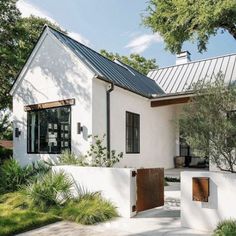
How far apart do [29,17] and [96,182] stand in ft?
67.8

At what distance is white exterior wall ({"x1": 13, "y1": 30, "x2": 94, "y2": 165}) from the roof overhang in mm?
4144

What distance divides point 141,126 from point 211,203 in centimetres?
830

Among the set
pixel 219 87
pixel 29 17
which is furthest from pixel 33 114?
pixel 29 17

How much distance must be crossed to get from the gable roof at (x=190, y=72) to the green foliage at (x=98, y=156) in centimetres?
671

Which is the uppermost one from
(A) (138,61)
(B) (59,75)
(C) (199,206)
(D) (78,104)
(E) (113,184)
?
(A) (138,61)

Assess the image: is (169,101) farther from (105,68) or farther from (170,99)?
(105,68)

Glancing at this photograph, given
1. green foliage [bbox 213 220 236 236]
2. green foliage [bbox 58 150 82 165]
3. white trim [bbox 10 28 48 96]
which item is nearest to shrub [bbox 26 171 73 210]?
green foliage [bbox 58 150 82 165]

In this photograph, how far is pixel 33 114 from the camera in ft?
44.3

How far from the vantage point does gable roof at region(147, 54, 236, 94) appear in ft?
54.9

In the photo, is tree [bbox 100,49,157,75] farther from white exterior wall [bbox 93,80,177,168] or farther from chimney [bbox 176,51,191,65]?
white exterior wall [bbox 93,80,177,168]

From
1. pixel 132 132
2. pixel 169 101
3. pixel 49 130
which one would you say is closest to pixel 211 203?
pixel 132 132

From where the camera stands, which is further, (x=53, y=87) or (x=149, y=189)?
(x=53, y=87)

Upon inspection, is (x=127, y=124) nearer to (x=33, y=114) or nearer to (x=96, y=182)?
(x=33, y=114)

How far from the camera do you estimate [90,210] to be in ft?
24.3
